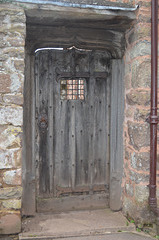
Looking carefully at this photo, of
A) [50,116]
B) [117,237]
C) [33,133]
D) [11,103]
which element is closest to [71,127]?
[50,116]

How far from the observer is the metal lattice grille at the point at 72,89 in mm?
3289

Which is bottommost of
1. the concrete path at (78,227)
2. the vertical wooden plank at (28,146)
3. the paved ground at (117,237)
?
the paved ground at (117,237)

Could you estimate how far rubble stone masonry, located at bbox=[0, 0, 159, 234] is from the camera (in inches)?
101

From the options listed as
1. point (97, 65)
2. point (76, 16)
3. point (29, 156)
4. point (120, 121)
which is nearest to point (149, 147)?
point (120, 121)

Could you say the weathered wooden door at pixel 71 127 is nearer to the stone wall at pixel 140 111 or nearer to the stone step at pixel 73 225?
the stone step at pixel 73 225

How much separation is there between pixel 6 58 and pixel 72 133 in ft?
4.33

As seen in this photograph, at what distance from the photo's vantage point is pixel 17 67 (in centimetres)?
258

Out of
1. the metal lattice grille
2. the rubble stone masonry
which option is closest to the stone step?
the rubble stone masonry

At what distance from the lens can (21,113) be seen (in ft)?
8.54

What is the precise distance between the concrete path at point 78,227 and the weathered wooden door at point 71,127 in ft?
0.61

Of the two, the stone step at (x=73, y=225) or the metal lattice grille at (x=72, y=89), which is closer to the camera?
the stone step at (x=73, y=225)

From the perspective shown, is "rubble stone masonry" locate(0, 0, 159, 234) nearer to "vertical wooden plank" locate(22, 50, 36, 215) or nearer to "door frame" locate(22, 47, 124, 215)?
"door frame" locate(22, 47, 124, 215)

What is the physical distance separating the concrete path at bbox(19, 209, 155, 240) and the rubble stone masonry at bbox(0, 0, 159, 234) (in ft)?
0.57

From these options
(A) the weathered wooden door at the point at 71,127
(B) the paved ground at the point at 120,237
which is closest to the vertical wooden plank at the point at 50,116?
(A) the weathered wooden door at the point at 71,127
